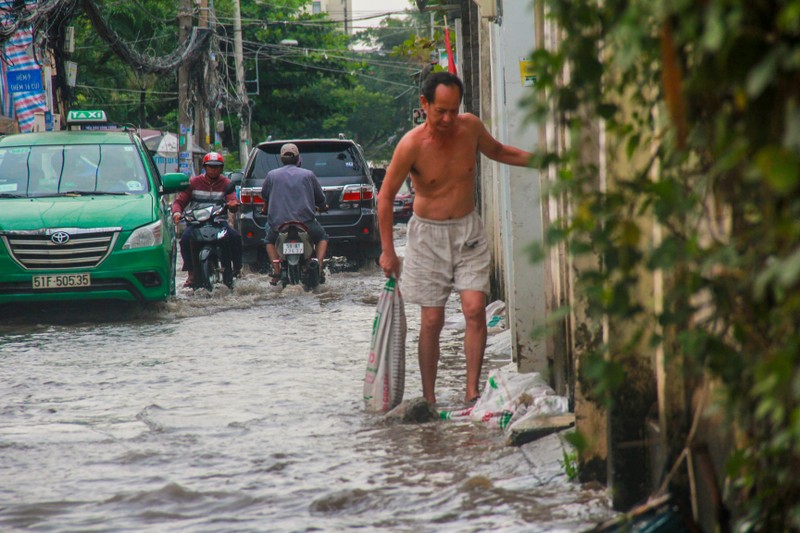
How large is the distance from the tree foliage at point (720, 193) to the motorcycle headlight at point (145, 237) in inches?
368

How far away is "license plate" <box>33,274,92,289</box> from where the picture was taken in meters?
11.2

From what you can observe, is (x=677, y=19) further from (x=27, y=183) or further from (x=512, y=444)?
(x=27, y=183)

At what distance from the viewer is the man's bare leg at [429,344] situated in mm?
6652

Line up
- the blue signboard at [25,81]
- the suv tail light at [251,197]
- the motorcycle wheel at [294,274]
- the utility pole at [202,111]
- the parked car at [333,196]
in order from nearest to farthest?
the motorcycle wheel at [294,274] < the suv tail light at [251,197] < the parked car at [333,196] < the blue signboard at [25,81] < the utility pole at [202,111]

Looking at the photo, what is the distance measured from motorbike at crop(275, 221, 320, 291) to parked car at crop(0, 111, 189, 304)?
1715 millimetres

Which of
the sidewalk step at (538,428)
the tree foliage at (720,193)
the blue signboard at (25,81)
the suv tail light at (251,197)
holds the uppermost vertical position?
the blue signboard at (25,81)

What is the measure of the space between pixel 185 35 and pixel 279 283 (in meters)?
18.6

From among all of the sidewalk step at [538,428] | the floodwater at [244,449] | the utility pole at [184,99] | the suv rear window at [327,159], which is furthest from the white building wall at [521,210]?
the utility pole at [184,99]

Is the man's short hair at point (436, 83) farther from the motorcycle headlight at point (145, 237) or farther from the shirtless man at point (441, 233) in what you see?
the motorcycle headlight at point (145, 237)

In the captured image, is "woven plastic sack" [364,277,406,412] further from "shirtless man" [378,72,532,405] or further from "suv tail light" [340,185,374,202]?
"suv tail light" [340,185,374,202]

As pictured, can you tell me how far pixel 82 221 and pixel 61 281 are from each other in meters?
0.59

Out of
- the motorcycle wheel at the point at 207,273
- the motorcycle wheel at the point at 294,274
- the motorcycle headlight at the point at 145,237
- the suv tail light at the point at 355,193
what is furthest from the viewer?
the suv tail light at the point at 355,193

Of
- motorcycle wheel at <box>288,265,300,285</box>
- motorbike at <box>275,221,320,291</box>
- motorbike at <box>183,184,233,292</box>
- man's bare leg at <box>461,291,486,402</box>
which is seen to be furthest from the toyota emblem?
man's bare leg at <box>461,291,486,402</box>

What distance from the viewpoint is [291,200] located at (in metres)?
14.1
